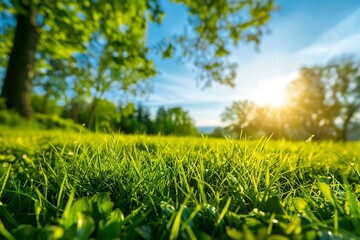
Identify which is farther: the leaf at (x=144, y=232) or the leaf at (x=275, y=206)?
the leaf at (x=275, y=206)

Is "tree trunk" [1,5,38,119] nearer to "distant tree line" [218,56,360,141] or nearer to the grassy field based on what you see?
the grassy field

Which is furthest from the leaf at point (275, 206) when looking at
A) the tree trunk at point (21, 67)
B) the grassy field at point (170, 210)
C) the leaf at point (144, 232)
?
the tree trunk at point (21, 67)

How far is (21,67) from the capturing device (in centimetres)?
1052

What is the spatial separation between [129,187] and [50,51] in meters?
13.8

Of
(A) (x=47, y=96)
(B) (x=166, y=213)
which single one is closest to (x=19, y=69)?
(B) (x=166, y=213)

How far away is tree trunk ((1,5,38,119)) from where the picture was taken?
10312mm

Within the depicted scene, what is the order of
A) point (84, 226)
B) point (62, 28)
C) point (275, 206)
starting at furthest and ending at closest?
point (62, 28) → point (275, 206) → point (84, 226)

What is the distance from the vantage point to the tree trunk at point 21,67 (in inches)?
406

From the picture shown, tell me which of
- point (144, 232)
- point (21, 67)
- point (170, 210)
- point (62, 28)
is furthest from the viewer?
point (21, 67)

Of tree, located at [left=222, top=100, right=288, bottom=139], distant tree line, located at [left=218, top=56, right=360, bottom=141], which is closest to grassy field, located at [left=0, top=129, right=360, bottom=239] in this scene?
tree, located at [left=222, top=100, right=288, bottom=139]

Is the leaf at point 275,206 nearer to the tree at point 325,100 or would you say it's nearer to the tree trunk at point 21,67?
the tree trunk at point 21,67

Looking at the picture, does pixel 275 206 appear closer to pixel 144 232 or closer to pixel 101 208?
pixel 144 232

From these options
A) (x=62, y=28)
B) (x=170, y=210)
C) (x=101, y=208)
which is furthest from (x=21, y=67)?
(x=170, y=210)

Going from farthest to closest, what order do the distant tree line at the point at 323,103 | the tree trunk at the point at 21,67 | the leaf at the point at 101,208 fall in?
the distant tree line at the point at 323,103 < the tree trunk at the point at 21,67 < the leaf at the point at 101,208
